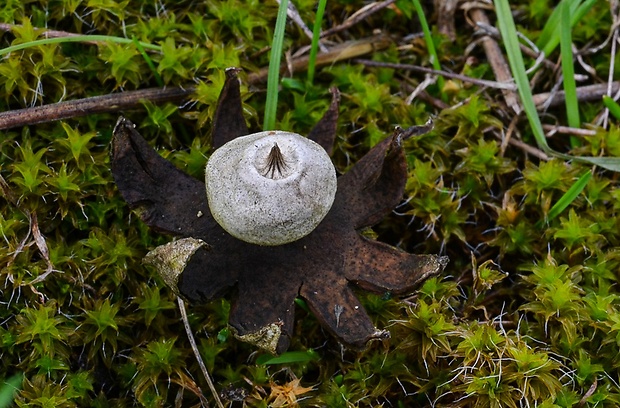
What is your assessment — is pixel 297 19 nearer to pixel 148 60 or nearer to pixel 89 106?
pixel 148 60

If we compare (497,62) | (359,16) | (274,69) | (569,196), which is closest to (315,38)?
(274,69)

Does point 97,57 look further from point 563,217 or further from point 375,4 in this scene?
point 563,217

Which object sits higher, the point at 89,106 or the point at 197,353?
the point at 89,106

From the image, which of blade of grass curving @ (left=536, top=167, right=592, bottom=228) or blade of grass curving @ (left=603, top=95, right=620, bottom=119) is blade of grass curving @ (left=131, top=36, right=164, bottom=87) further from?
blade of grass curving @ (left=603, top=95, right=620, bottom=119)

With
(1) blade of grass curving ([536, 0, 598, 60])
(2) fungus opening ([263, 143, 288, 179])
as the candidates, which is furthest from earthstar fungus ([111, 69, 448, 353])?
(1) blade of grass curving ([536, 0, 598, 60])

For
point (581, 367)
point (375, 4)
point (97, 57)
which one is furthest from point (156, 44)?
point (581, 367)

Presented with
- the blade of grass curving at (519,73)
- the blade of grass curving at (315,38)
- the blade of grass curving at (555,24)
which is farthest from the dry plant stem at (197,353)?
the blade of grass curving at (555,24)

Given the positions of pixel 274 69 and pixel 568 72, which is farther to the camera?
pixel 568 72
